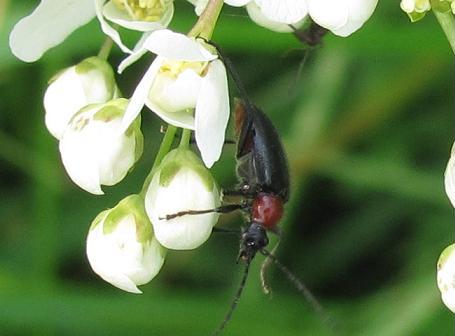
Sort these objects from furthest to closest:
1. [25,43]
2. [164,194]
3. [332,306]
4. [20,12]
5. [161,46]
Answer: [332,306] < [20,12] < [25,43] < [164,194] < [161,46]

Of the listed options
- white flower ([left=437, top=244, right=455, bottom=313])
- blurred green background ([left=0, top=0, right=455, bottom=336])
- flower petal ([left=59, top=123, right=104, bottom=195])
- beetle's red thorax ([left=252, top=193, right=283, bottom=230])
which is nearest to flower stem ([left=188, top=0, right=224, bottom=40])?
flower petal ([left=59, top=123, right=104, bottom=195])

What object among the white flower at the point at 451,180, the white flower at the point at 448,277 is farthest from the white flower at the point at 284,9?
the white flower at the point at 448,277

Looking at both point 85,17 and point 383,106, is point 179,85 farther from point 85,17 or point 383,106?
point 383,106

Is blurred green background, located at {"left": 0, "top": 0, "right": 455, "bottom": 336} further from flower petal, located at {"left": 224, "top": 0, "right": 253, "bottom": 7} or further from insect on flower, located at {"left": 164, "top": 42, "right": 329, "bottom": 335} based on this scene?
flower petal, located at {"left": 224, "top": 0, "right": 253, "bottom": 7}

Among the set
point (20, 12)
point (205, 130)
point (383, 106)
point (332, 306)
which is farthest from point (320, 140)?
point (205, 130)

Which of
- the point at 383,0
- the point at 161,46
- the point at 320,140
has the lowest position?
the point at 320,140

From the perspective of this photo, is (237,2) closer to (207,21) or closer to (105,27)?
(207,21)

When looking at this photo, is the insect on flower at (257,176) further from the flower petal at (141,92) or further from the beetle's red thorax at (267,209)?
the flower petal at (141,92)
